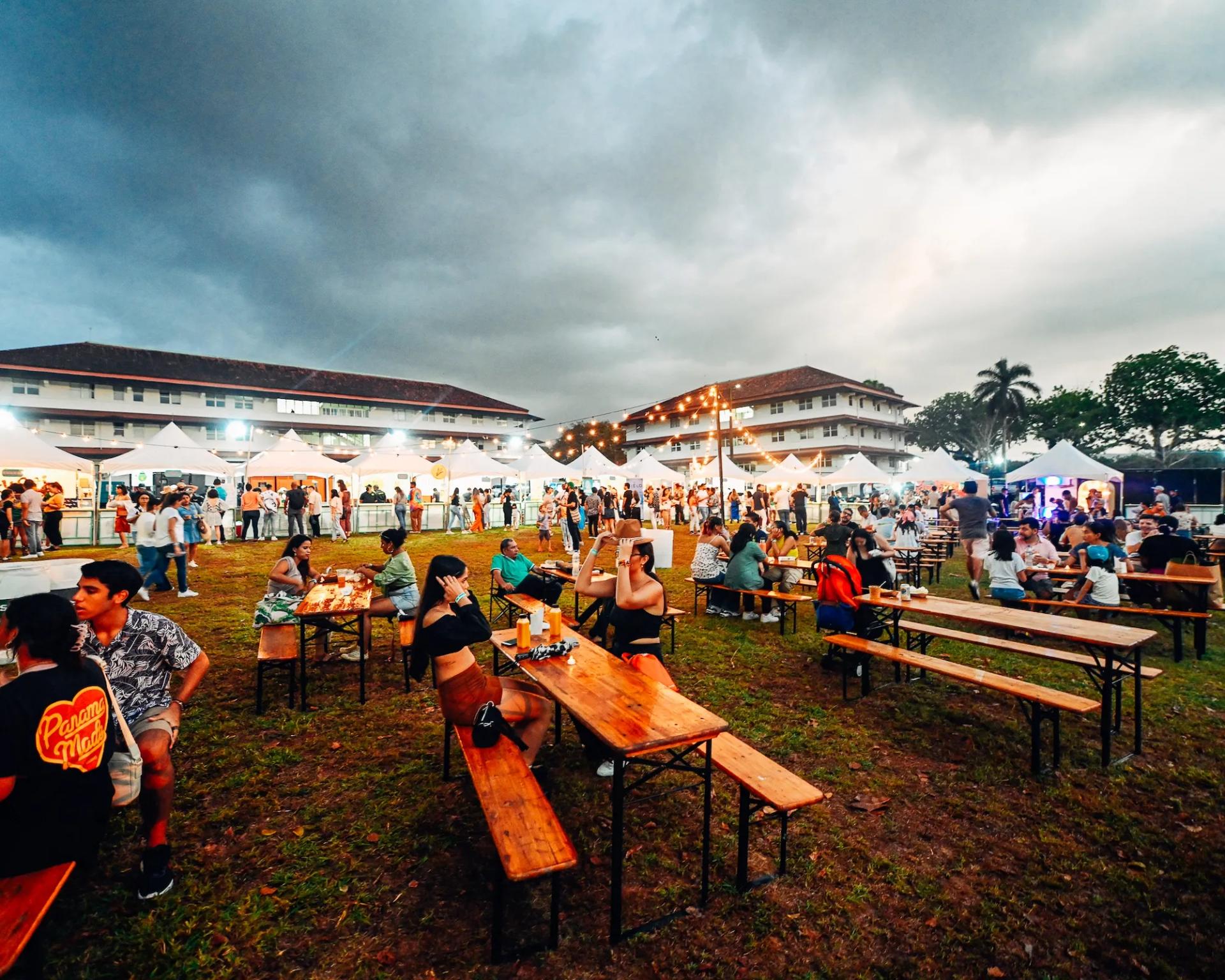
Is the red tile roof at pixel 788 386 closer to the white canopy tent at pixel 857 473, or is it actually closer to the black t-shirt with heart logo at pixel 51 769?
the white canopy tent at pixel 857 473

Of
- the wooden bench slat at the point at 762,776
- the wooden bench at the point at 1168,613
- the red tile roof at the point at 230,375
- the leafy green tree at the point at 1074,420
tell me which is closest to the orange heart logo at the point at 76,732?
the wooden bench slat at the point at 762,776

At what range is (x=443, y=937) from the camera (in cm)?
269

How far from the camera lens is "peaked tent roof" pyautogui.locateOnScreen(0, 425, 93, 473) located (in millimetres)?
13812

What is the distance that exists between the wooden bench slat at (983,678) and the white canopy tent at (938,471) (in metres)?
18.5

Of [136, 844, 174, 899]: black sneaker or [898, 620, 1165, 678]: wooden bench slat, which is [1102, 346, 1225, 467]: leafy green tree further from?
[136, 844, 174, 899]: black sneaker

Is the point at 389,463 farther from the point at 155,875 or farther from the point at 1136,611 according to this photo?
the point at 1136,611

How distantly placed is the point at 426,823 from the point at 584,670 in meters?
1.43

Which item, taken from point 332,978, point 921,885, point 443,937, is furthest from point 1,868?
point 921,885

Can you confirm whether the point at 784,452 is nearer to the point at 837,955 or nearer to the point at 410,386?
the point at 410,386

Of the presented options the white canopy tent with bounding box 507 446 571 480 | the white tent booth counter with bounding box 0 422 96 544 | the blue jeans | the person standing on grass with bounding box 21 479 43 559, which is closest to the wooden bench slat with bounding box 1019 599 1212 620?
the blue jeans

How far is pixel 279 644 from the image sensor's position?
17.9ft

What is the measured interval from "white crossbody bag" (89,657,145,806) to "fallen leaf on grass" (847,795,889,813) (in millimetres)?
4339

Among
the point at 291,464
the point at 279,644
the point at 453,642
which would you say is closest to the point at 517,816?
the point at 453,642

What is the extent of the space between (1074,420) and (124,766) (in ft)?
201
